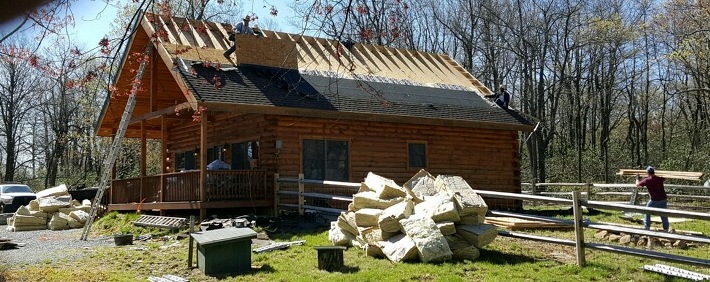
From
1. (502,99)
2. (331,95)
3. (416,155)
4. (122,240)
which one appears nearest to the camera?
(122,240)

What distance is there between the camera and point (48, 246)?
14305 millimetres

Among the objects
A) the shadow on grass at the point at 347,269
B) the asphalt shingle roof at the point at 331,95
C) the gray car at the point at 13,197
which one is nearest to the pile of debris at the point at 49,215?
the asphalt shingle roof at the point at 331,95

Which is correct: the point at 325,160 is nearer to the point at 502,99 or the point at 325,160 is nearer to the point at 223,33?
the point at 223,33

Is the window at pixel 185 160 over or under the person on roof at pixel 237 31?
under

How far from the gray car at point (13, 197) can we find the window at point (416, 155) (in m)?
18.6

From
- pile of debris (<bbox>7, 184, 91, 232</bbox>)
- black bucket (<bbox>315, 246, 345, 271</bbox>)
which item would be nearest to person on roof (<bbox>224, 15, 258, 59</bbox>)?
pile of debris (<bbox>7, 184, 91, 232</bbox>)

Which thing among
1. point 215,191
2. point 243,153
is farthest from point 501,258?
point 243,153

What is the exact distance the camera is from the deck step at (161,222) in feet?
50.0

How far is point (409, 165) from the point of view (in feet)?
64.3

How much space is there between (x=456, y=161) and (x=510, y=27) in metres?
17.6

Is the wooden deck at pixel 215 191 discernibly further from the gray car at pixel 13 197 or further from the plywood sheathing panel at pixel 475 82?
the gray car at pixel 13 197

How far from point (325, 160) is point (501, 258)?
8692 mm

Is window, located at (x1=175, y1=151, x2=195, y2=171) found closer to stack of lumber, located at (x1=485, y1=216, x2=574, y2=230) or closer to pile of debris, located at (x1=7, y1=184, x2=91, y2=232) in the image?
pile of debris, located at (x1=7, y1=184, x2=91, y2=232)

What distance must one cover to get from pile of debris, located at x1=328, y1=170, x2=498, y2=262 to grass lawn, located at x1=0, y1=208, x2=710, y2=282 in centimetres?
23
